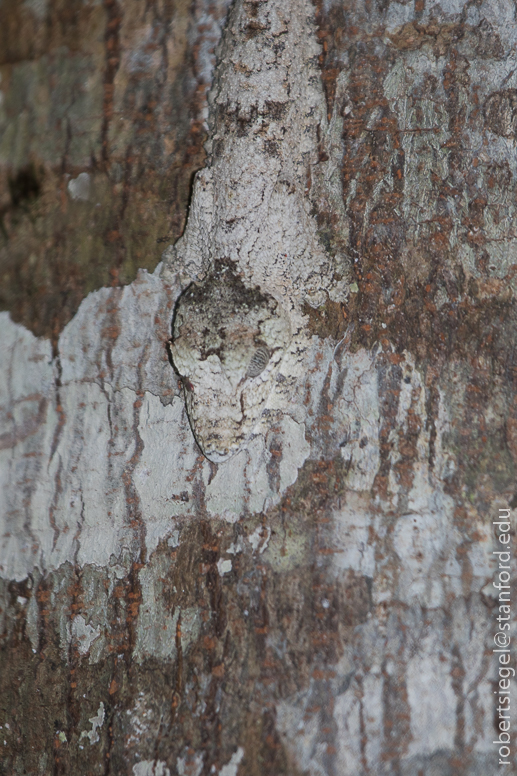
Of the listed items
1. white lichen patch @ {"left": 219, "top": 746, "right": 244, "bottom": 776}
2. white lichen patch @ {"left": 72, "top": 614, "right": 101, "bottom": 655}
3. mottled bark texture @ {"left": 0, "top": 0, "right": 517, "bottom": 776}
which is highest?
mottled bark texture @ {"left": 0, "top": 0, "right": 517, "bottom": 776}

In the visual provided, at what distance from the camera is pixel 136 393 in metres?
0.94

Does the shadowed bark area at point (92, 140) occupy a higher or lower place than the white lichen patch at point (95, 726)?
higher

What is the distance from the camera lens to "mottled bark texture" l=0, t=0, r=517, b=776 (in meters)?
0.84

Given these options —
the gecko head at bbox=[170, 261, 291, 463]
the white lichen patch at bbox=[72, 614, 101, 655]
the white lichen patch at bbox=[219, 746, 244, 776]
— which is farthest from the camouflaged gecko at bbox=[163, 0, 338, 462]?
the white lichen patch at bbox=[219, 746, 244, 776]

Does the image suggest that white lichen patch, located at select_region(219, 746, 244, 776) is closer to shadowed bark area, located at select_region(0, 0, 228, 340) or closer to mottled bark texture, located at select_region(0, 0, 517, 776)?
mottled bark texture, located at select_region(0, 0, 517, 776)

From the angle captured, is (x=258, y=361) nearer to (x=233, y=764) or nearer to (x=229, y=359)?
(x=229, y=359)

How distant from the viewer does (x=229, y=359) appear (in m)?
0.89

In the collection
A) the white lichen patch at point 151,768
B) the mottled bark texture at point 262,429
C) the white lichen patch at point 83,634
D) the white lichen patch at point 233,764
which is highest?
the mottled bark texture at point 262,429

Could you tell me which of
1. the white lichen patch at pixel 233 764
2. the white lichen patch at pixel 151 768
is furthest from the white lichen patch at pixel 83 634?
the white lichen patch at pixel 233 764

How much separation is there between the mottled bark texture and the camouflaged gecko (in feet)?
0.07

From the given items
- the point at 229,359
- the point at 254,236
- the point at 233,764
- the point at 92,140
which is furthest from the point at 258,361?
the point at 233,764

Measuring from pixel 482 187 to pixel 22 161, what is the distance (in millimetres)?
868

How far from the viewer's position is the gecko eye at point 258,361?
90 cm

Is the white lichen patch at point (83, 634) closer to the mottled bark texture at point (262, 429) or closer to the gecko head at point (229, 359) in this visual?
the mottled bark texture at point (262, 429)
